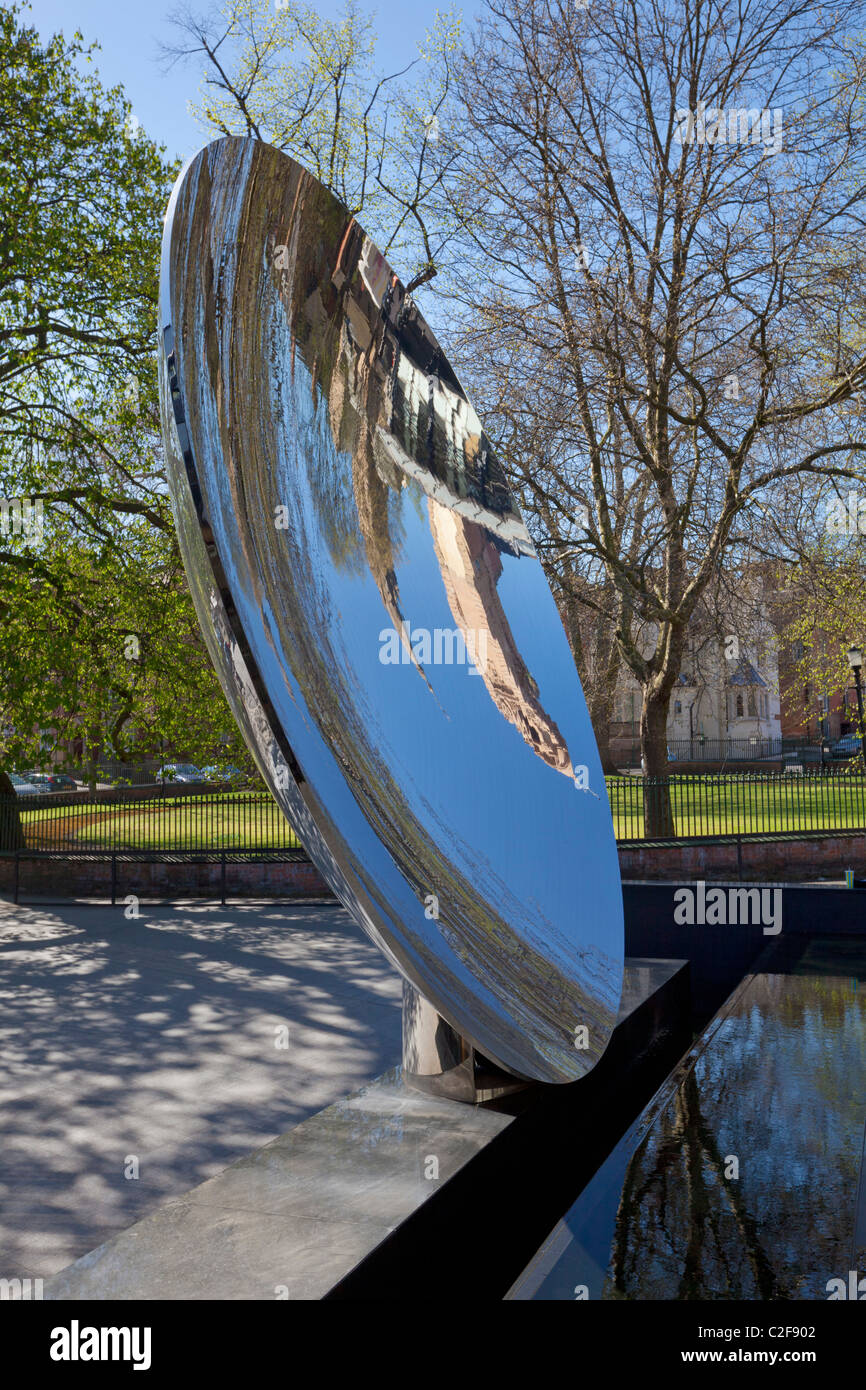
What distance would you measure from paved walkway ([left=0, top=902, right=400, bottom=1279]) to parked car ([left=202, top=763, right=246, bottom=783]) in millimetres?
4239

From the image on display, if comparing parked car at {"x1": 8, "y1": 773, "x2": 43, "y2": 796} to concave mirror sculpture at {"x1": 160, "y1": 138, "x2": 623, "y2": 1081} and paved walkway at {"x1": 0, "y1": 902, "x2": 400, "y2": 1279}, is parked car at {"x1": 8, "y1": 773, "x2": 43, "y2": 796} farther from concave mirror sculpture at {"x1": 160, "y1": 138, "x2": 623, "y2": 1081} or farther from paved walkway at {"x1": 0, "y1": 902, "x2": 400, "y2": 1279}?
concave mirror sculpture at {"x1": 160, "y1": 138, "x2": 623, "y2": 1081}

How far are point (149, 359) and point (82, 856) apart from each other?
25.7 feet

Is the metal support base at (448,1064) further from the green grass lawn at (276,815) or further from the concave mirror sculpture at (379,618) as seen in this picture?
the green grass lawn at (276,815)

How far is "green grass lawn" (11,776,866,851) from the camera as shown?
58.4 ft

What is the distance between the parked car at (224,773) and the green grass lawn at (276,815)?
0.38 m

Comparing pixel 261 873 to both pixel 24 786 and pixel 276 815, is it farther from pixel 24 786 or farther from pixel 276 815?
pixel 24 786

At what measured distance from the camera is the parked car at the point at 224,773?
60.2ft

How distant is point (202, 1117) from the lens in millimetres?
6754

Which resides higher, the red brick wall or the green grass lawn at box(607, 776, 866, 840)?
the green grass lawn at box(607, 776, 866, 840)

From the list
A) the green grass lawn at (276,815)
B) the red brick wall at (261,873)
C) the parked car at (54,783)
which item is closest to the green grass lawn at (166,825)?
the green grass lawn at (276,815)

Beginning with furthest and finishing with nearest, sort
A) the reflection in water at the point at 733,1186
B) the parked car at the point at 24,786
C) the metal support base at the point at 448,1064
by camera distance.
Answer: the parked car at the point at 24,786, the metal support base at the point at 448,1064, the reflection in water at the point at 733,1186

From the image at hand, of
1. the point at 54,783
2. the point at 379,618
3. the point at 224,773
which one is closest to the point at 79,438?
the point at 224,773

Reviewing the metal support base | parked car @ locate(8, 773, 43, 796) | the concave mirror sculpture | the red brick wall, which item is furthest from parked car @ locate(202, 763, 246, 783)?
parked car @ locate(8, 773, 43, 796)
